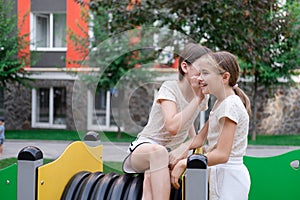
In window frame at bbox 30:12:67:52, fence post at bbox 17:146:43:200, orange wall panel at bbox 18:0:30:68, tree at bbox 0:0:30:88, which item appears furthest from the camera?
window frame at bbox 30:12:67:52

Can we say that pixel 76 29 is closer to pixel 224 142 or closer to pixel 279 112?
pixel 279 112

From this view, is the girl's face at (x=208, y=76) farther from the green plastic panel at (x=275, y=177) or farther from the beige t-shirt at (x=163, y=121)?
the green plastic panel at (x=275, y=177)

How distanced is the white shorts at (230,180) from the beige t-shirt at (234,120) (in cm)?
6

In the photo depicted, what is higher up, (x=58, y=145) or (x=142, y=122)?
(x=142, y=122)

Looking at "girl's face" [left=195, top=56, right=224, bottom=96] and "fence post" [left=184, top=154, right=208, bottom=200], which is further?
"fence post" [left=184, top=154, right=208, bottom=200]

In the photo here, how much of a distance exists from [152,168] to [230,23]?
627 centimetres

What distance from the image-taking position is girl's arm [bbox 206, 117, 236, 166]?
100.0 inches

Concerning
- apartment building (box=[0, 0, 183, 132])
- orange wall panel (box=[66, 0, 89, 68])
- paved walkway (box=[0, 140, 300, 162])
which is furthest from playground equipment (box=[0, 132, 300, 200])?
apartment building (box=[0, 0, 183, 132])

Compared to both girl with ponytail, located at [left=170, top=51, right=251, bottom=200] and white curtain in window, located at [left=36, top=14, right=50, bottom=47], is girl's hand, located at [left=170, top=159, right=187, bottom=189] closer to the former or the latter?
girl with ponytail, located at [left=170, top=51, right=251, bottom=200]

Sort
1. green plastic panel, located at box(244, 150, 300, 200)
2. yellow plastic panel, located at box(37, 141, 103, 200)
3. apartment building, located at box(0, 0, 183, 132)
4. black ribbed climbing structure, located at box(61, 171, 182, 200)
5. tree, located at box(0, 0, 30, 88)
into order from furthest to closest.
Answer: apartment building, located at box(0, 0, 183, 132)
tree, located at box(0, 0, 30, 88)
green plastic panel, located at box(244, 150, 300, 200)
black ribbed climbing structure, located at box(61, 171, 182, 200)
yellow plastic panel, located at box(37, 141, 103, 200)

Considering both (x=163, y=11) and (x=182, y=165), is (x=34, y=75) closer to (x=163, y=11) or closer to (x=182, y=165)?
(x=163, y=11)

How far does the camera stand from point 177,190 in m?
2.85

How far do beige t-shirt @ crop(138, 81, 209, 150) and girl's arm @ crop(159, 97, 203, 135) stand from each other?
0.06ft

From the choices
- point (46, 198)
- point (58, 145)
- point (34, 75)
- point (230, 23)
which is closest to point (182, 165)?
point (46, 198)
